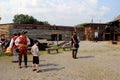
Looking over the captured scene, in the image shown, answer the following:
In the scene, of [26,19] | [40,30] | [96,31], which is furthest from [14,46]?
[26,19]

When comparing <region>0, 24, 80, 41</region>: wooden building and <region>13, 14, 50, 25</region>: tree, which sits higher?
<region>13, 14, 50, 25</region>: tree

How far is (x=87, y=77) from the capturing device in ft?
36.6

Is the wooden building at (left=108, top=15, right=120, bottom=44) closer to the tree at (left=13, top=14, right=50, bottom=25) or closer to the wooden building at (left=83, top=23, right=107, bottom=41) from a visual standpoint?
the wooden building at (left=83, top=23, right=107, bottom=41)

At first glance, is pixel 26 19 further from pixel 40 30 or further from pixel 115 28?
pixel 115 28

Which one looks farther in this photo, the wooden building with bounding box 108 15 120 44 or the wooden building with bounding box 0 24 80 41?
the wooden building with bounding box 0 24 80 41

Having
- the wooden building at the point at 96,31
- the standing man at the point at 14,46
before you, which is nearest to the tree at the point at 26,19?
the wooden building at the point at 96,31

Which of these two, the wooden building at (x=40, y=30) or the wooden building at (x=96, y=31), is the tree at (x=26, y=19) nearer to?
the wooden building at (x=40, y=30)

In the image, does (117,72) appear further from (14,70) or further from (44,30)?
(44,30)

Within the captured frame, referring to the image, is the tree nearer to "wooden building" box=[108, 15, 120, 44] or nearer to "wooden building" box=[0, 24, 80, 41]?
"wooden building" box=[0, 24, 80, 41]

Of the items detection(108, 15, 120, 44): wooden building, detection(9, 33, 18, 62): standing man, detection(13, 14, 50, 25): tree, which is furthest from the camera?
detection(13, 14, 50, 25): tree

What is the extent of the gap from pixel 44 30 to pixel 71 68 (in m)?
38.4

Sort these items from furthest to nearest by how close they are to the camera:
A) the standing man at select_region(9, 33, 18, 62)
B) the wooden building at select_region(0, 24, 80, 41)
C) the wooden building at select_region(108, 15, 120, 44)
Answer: the wooden building at select_region(0, 24, 80, 41), the wooden building at select_region(108, 15, 120, 44), the standing man at select_region(9, 33, 18, 62)

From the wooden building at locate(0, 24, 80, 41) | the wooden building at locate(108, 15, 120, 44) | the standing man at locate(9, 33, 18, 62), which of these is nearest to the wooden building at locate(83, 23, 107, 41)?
the wooden building at locate(0, 24, 80, 41)

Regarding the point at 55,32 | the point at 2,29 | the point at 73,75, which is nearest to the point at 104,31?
the point at 55,32
